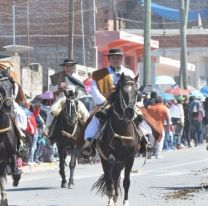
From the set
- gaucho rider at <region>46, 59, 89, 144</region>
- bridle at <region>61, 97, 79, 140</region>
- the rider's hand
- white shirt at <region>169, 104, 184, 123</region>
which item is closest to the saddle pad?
gaucho rider at <region>46, 59, 89, 144</region>

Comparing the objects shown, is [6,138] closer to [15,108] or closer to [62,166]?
[15,108]

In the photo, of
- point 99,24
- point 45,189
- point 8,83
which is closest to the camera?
point 8,83

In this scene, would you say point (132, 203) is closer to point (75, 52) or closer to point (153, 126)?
point (153, 126)

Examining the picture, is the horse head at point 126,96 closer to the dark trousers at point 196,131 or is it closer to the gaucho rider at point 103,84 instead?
the gaucho rider at point 103,84

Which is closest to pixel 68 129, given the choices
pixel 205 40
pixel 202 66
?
pixel 205 40

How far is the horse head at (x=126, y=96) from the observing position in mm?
13266

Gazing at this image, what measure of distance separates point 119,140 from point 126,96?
76 cm

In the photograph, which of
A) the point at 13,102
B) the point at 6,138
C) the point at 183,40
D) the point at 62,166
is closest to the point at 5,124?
the point at 6,138

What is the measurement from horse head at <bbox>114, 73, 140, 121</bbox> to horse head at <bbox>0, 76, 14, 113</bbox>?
1.68 m

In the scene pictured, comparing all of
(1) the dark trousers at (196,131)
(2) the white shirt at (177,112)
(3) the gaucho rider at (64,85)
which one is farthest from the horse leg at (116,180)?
(1) the dark trousers at (196,131)

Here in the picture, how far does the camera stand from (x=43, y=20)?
1950 inches

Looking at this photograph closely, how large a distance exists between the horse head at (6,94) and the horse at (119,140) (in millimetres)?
1608

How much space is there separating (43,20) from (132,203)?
35.6 m

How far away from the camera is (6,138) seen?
13.7 metres
